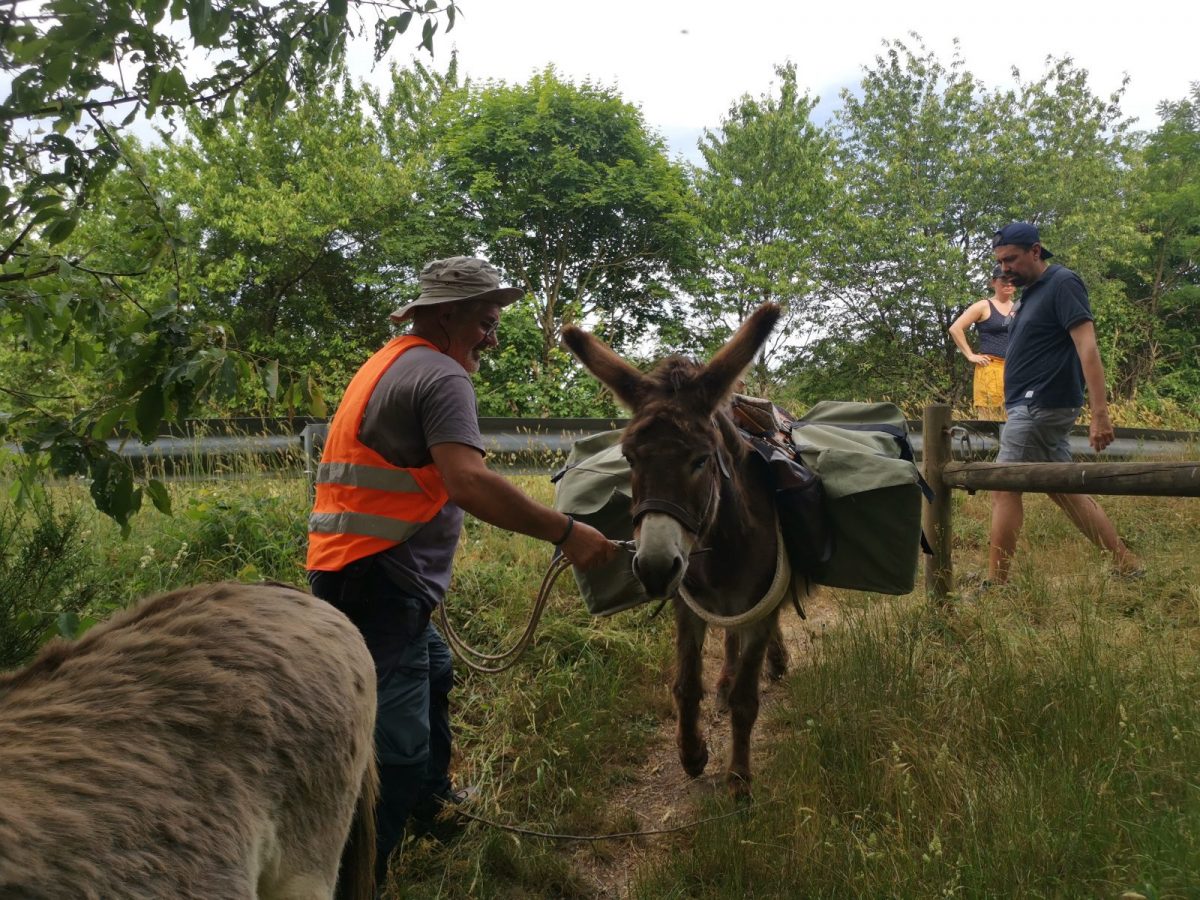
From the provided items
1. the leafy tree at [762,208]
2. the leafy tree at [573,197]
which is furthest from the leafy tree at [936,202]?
the leafy tree at [573,197]

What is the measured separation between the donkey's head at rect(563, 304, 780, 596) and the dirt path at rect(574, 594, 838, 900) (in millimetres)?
1364

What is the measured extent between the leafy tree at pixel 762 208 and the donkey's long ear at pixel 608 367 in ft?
79.5

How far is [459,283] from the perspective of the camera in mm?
2979

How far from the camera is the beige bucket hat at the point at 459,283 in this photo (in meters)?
2.96

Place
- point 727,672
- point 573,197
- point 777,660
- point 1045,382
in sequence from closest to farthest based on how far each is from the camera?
point 727,672
point 777,660
point 1045,382
point 573,197

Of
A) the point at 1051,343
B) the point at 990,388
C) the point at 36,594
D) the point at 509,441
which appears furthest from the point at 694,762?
the point at 990,388

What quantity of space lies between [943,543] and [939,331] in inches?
1006

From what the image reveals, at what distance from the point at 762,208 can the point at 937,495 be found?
2706 cm

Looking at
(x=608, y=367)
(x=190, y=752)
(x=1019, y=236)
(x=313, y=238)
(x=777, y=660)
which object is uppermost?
(x=313, y=238)

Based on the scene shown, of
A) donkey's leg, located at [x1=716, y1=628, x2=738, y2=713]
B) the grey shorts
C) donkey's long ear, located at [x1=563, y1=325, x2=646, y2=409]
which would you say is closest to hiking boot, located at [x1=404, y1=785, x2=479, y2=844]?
donkey's leg, located at [x1=716, y1=628, x2=738, y2=713]

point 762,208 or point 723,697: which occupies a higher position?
point 762,208

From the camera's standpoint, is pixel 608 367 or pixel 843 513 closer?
pixel 608 367

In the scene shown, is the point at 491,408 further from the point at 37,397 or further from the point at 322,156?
the point at 322,156

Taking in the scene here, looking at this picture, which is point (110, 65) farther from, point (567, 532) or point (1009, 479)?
point (1009, 479)
